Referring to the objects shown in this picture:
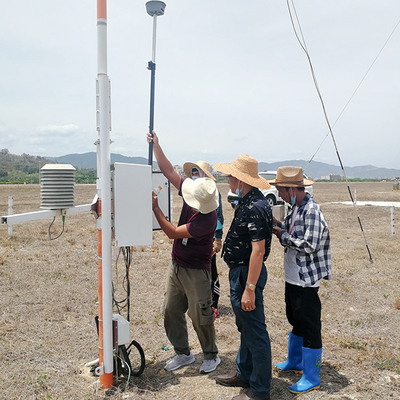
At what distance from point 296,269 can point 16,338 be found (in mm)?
3298

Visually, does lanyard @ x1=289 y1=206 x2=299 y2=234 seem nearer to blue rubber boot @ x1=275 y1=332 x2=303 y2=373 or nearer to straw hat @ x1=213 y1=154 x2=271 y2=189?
straw hat @ x1=213 y1=154 x2=271 y2=189

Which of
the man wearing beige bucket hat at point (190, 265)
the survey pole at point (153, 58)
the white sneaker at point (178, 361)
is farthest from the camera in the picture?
the white sneaker at point (178, 361)

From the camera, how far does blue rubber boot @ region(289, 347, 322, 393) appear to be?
347cm

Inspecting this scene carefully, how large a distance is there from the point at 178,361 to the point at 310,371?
128 centimetres

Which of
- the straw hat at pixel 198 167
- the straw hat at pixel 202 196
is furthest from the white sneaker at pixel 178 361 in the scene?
the straw hat at pixel 198 167

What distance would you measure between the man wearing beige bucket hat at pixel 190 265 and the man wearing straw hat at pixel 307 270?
0.69 m

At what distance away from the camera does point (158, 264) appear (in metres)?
8.55

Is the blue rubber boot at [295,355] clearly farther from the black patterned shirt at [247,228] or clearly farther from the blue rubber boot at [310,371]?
the black patterned shirt at [247,228]

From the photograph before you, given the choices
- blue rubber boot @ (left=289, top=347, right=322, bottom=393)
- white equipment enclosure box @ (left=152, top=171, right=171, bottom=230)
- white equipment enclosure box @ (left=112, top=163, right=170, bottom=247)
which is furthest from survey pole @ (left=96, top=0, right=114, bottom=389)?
blue rubber boot @ (left=289, top=347, right=322, bottom=393)

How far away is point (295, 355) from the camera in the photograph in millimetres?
3891

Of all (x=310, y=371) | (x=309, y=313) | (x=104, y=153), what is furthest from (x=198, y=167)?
(x=310, y=371)

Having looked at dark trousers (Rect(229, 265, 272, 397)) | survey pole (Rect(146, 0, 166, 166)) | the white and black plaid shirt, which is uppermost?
survey pole (Rect(146, 0, 166, 166))

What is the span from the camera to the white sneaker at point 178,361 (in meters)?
3.94

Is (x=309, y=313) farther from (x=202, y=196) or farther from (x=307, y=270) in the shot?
(x=202, y=196)
